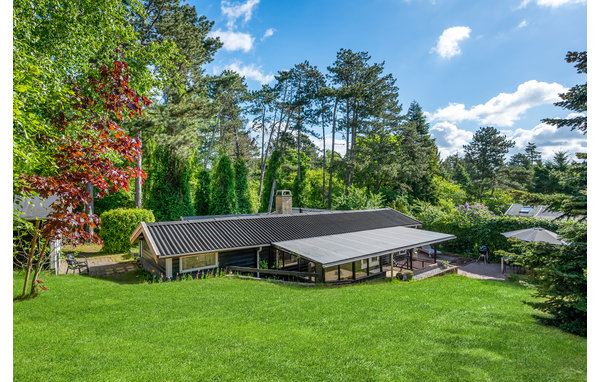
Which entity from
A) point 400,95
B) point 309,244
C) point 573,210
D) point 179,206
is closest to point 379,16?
point 573,210

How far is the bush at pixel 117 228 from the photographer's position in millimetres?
15867

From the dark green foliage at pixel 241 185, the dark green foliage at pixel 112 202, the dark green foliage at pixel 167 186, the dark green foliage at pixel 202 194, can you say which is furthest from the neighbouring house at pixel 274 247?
the dark green foliage at pixel 241 185

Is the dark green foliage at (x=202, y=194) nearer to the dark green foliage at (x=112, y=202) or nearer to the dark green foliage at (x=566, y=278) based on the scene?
the dark green foliage at (x=112, y=202)

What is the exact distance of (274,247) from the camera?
12648mm

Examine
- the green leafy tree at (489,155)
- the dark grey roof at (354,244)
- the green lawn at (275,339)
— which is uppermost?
the green leafy tree at (489,155)

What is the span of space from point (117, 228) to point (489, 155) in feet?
138

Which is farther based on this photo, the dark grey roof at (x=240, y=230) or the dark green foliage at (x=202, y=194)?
the dark green foliage at (x=202, y=194)

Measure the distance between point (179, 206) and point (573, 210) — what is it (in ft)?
69.1

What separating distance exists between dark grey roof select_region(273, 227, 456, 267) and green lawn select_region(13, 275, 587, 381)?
290cm

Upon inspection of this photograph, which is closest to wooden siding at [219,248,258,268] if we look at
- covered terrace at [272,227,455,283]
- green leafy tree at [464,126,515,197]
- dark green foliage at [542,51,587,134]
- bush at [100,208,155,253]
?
covered terrace at [272,227,455,283]

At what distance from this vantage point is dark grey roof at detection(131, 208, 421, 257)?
36.2 ft

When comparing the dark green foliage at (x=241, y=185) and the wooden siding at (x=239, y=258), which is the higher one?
the dark green foliage at (x=241, y=185)

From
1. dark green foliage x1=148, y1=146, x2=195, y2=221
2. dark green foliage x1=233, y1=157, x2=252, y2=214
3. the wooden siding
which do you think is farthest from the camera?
dark green foliage x1=233, y1=157, x2=252, y2=214

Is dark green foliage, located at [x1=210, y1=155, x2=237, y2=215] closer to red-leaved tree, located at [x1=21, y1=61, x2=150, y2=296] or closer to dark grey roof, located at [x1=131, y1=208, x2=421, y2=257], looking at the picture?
dark grey roof, located at [x1=131, y1=208, x2=421, y2=257]
